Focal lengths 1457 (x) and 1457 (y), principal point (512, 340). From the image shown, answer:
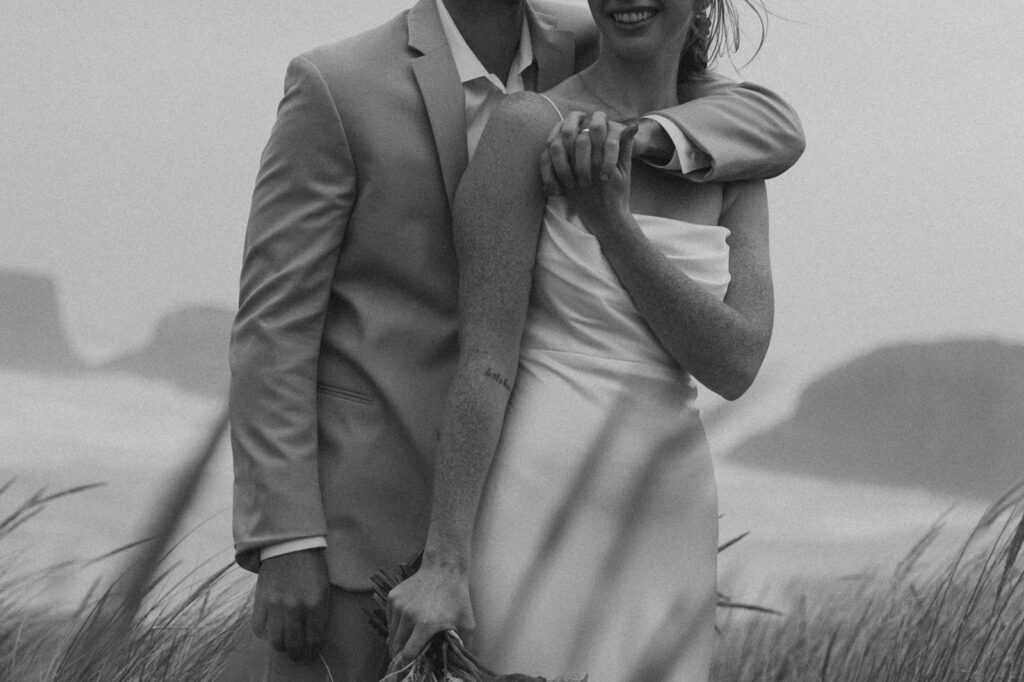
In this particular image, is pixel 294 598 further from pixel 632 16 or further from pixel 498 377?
pixel 632 16

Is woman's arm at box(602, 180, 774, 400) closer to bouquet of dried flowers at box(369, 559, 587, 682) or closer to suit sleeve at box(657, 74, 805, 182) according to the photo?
suit sleeve at box(657, 74, 805, 182)

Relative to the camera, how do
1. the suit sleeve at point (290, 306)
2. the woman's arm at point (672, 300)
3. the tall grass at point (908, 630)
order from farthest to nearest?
the tall grass at point (908, 630), the suit sleeve at point (290, 306), the woman's arm at point (672, 300)

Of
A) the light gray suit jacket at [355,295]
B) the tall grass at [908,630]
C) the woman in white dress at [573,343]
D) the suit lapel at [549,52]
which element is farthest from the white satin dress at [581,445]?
the tall grass at [908,630]

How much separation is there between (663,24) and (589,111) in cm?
15

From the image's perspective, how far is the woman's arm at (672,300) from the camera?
1743 millimetres

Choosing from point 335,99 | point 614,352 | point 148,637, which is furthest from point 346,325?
point 148,637

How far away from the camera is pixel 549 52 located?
6.96ft

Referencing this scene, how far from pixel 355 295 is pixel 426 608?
0.57 meters

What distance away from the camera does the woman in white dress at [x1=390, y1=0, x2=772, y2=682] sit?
1.72 meters

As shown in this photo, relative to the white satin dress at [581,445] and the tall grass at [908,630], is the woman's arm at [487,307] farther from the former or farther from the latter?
the tall grass at [908,630]

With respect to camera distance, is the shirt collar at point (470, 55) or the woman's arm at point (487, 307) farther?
the shirt collar at point (470, 55)

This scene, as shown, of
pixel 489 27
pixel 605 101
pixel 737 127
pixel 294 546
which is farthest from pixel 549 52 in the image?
pixel 294 546

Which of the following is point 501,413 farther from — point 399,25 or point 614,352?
point 399,25

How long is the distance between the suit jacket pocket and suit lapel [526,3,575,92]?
0.51m
